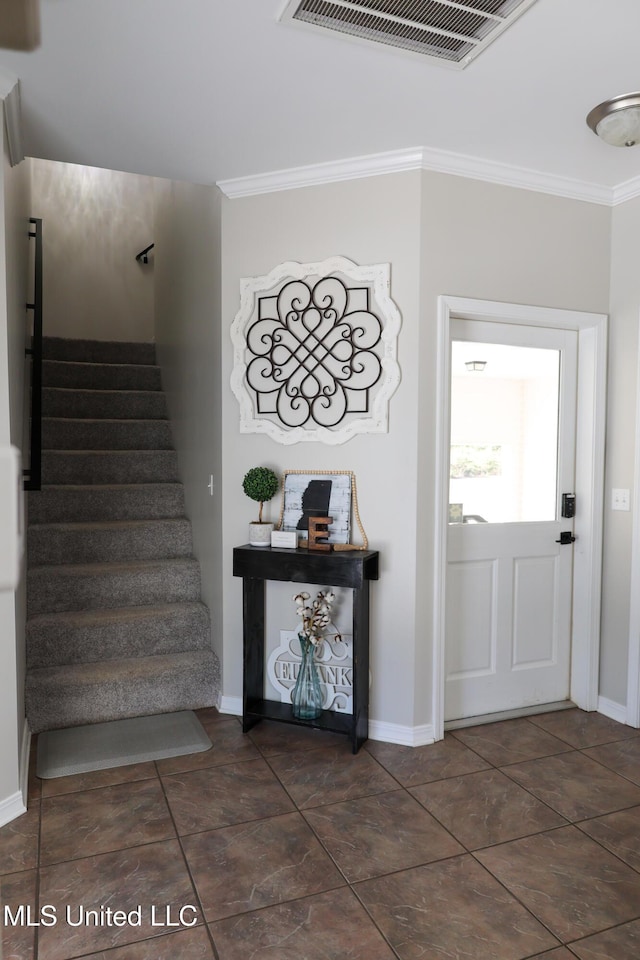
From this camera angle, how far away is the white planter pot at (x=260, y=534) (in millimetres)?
3066

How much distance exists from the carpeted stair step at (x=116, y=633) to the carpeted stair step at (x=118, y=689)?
0.17 ft

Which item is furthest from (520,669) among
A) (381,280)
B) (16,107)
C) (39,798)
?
(16,107)

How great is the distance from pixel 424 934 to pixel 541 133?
281cm

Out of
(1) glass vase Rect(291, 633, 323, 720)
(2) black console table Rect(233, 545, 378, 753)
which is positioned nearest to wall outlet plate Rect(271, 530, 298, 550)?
(2) black console table Rect(233, 545, 378, 753)

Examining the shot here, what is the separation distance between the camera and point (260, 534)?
3.07 m

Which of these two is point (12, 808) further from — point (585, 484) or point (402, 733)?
point (585, 484)

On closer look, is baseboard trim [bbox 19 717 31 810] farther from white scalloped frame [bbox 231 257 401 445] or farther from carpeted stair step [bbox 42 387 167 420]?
carpeted stair step [bbox 42 387 167 420]

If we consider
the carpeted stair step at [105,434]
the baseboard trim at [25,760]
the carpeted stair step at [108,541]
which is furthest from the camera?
the carpeted stair step at [105,434]

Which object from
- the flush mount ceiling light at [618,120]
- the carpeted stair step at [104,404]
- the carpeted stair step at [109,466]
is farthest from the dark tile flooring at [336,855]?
the carpeted stair step at [104,404]

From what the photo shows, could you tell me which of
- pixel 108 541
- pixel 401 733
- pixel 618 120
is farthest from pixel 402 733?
pixel 618 120

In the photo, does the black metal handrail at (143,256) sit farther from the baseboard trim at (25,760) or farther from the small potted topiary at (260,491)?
the baseboard trim at (25,760)

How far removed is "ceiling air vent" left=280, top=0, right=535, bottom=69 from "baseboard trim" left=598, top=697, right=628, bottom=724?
285cm

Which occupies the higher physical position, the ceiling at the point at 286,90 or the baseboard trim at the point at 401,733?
the ceiling at the point at 286,90

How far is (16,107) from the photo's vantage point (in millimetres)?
2510
